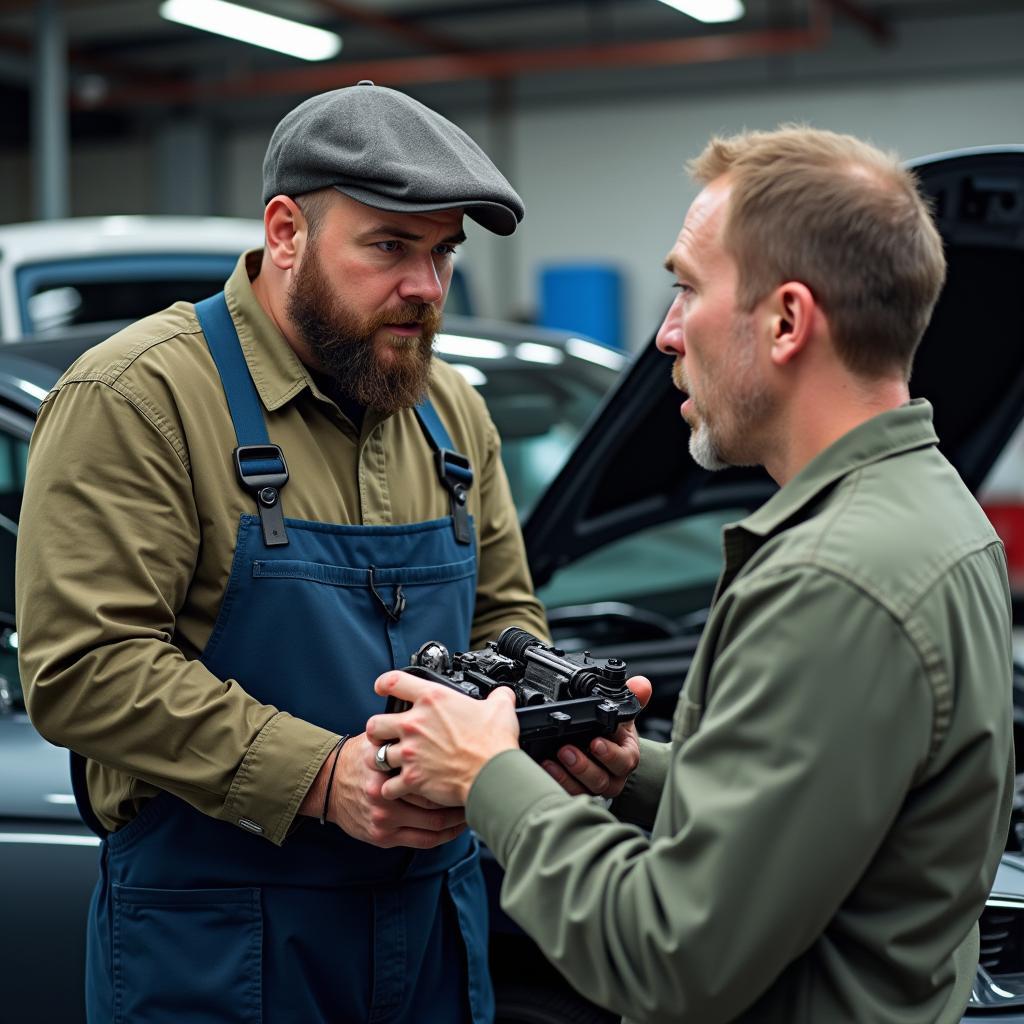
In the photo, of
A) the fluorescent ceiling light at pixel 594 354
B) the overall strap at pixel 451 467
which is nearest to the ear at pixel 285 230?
the overall strap at pixel 451 467

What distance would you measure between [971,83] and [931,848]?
37.8ft

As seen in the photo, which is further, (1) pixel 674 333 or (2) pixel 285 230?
(2) pixel 285 230

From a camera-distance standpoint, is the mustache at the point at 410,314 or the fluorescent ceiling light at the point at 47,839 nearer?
the mustache at the point at 410,314

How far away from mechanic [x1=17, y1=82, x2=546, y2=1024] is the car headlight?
692 mm

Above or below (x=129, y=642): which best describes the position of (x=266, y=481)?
above

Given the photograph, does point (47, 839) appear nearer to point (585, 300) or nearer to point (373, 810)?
point (373, 810)

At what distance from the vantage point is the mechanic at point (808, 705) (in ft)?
3.63

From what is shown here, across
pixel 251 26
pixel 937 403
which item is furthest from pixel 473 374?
pixel 251 26

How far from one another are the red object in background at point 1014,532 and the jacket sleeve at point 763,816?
7862 mm

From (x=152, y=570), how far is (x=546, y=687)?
1.56 feet

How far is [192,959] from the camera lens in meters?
1.69

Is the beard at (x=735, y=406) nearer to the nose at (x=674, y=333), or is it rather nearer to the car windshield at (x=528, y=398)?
the nose at (x=674, y=333)

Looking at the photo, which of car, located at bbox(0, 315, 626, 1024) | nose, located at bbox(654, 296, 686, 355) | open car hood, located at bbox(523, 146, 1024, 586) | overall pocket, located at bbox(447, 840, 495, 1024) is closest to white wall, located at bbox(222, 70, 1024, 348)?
open car hood, located at bbox(523, 146, 1024, 586)

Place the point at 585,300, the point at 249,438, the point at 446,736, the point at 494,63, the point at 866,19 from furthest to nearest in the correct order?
the point at 585,300 → the point at 494,63 → the point at 866,19 → the point at 249,438 → the point at 446,736
